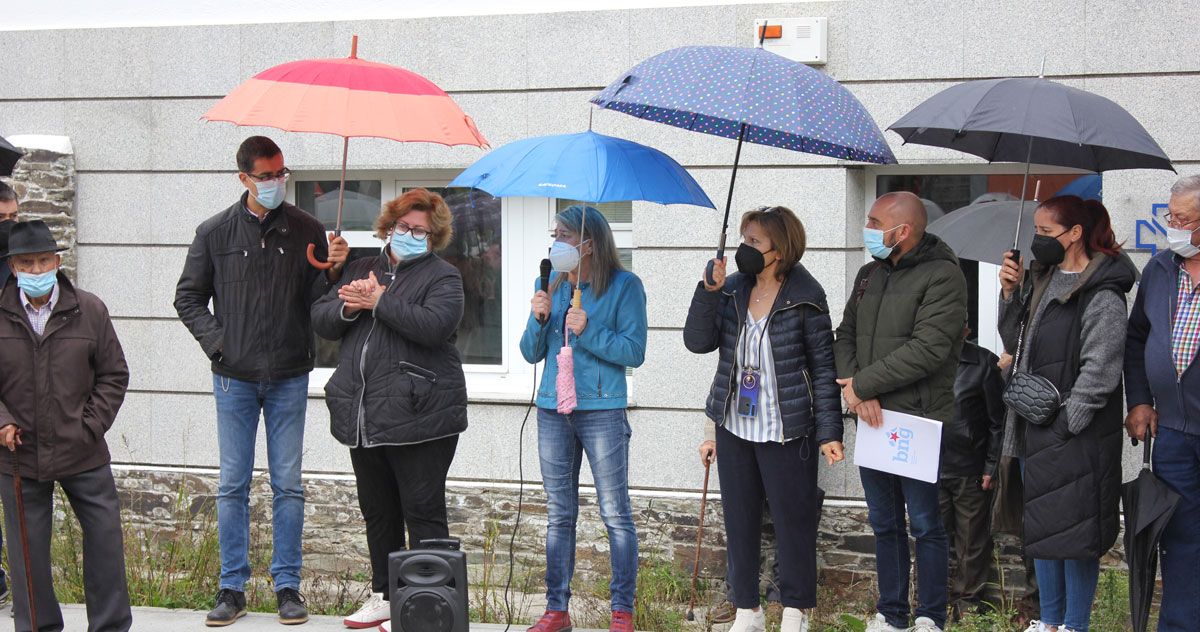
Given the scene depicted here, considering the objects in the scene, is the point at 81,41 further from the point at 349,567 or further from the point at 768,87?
the point at 768,87

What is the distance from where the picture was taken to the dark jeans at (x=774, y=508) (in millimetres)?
5199

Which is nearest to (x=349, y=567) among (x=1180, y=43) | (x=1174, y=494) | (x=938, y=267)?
(x=938, y=267)

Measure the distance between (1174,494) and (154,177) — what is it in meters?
6.18

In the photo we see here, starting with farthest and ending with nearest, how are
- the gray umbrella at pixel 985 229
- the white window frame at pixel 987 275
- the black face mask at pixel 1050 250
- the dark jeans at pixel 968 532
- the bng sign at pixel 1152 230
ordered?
the white window frame at pixel 987 275, the bng sign at pixel 1152 230, the dark jeans at pixel 968 532, the gray umbrella at pixel 985 229, the black face mask at pixel 1050 250

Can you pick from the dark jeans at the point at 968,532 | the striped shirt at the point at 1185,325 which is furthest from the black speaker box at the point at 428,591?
the striped shirt at the point at 1185,325

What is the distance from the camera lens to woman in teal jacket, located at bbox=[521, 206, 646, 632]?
211 inches

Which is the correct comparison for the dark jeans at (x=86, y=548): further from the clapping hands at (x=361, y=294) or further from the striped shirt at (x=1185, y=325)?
the striped shirt at (x=1185, y=325)

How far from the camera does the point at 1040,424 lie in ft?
16.3

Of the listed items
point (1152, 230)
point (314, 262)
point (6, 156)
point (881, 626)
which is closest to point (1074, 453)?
point (881, 626)

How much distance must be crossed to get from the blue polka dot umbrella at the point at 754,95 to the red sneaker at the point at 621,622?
212 cm

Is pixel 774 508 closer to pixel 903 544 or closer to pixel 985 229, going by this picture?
pixel 903 544

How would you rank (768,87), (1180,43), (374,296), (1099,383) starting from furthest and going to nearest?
(1180,43) → (374,296) → (1099,383) → (768,87)

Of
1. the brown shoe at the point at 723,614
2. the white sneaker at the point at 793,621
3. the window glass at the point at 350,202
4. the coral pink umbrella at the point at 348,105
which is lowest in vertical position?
the brown shoe at the point at 723,614

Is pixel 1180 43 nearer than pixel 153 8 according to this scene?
Yes
